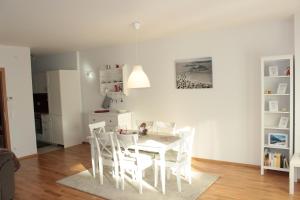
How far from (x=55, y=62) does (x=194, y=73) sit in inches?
160

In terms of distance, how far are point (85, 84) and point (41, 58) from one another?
69.8 inches

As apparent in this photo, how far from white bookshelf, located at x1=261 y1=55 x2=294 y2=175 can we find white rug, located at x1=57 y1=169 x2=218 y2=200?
0.96m

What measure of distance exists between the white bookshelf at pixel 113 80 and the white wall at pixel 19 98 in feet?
5.25

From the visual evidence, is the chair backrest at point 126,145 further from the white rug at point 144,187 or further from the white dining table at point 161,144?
the white rug at point 144,187

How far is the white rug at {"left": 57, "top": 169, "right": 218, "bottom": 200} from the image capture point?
3.53 m

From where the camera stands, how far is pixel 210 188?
148 inches

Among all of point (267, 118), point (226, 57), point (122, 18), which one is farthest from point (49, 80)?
point (267, 118)

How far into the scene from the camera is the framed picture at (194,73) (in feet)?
15.7

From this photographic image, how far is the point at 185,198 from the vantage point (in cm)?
344

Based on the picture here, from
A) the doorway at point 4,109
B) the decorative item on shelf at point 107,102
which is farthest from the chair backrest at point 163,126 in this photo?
the doorway at point 4,109

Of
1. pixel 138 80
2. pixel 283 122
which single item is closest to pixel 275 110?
pixel 283 122

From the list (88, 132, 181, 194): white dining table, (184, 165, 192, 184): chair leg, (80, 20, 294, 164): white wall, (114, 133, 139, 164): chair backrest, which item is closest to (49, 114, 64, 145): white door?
(80, 20, 294, 164): white wall

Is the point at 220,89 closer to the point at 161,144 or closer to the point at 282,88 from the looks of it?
the point at 282,88

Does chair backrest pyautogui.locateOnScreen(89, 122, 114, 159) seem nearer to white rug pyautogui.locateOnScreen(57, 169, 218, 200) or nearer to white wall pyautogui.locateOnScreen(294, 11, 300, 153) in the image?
white rug pyautogui.locateOnScreen(57, 169, 218, 200)
